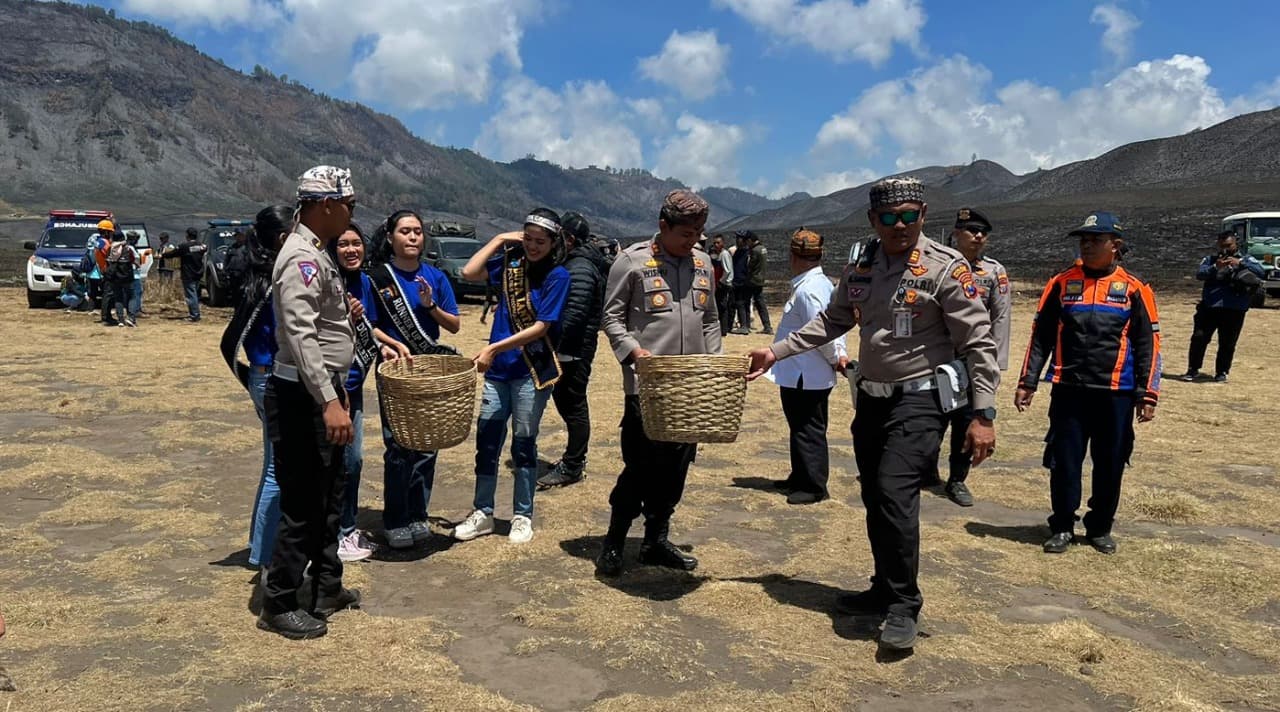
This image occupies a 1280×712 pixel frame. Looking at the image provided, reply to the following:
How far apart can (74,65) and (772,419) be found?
16845cm

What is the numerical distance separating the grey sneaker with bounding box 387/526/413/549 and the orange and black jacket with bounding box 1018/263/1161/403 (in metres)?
3.78

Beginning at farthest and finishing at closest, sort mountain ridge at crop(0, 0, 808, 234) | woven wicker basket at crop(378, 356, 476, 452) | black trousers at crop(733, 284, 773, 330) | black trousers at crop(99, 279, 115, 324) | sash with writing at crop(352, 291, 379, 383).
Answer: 1. mountain ridge at crop(0, 0, 808, 234)
2. black trousers at crop(733, 284, 773, 330)
3. black trousers at crop(99, 279, 115, 324)
4. sash with writing at crop(352, 291, 379, 383)
5. woven wicker basket at crop(378, 356, 476, 452)

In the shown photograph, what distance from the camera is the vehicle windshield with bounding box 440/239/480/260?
25688 mm

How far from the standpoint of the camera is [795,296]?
6.68 meters

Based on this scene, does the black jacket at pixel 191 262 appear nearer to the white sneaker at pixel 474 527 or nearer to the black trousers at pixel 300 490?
the white sneaker at pixel 474 527

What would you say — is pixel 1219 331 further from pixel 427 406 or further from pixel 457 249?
pixel 457 249

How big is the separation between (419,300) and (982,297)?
3.29 m

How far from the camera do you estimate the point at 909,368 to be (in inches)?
162

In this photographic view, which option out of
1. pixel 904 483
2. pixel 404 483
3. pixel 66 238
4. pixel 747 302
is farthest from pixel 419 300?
pixel 66 238

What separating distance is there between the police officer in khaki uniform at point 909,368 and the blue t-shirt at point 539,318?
5.65 feet

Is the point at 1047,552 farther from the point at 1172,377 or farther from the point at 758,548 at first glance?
the point at 1172,377

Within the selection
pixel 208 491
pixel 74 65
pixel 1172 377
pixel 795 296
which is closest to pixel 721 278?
pixel 1172 377

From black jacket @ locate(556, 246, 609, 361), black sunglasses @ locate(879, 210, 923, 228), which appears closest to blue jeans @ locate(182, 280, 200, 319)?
black jacket @ locate(556, 246, 609, 361)

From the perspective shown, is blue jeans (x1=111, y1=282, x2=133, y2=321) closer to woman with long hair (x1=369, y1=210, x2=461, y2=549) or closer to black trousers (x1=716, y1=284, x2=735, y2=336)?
black trousers (x1=716, y1=284, x2=735, y2=336)
